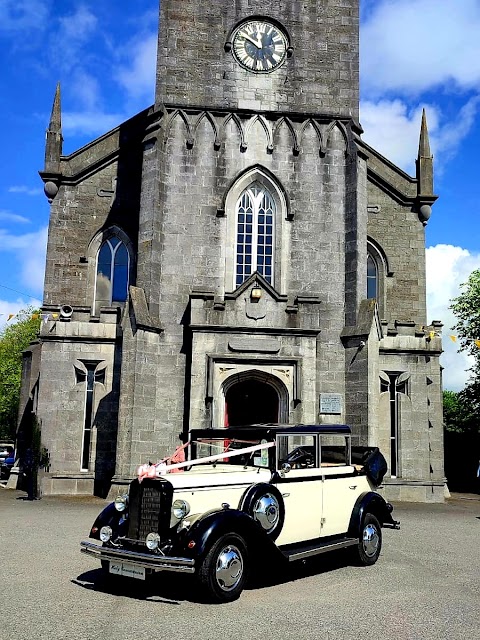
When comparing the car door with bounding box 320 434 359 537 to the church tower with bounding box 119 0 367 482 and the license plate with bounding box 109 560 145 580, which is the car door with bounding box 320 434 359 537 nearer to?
the license plate with bounding box 109 560 145 580

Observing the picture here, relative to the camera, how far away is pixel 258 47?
2123 cm

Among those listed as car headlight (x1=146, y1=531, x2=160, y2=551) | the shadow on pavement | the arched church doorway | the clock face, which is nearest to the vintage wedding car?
car headlight (x1=146, y1=531, x2=160, y2=551)

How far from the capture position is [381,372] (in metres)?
20.8

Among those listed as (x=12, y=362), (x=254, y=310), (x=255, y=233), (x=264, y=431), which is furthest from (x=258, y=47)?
(x=12, y=362)

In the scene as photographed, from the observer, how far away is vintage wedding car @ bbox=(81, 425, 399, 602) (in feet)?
25.5

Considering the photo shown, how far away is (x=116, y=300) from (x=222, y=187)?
534 cm

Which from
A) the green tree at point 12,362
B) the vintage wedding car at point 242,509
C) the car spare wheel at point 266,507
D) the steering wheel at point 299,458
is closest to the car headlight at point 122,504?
the vintage wedding car at point 242,509

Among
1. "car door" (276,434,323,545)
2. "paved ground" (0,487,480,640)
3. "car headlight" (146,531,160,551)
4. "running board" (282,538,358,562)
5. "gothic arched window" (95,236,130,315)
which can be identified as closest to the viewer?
"paved ground" (0,487,480,640)

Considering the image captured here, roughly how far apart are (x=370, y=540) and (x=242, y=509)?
278 centimetres

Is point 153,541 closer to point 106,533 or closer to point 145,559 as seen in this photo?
point 145,559

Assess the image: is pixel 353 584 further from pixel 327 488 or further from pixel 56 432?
pixel 56 432

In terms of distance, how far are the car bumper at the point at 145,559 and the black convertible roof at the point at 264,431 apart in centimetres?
236

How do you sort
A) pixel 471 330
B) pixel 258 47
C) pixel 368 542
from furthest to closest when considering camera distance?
1. pixel 471 330
2. pixel 258 47
3. pixel 368 542

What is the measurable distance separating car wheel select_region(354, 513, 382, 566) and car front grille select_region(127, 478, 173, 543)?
3.36 m
